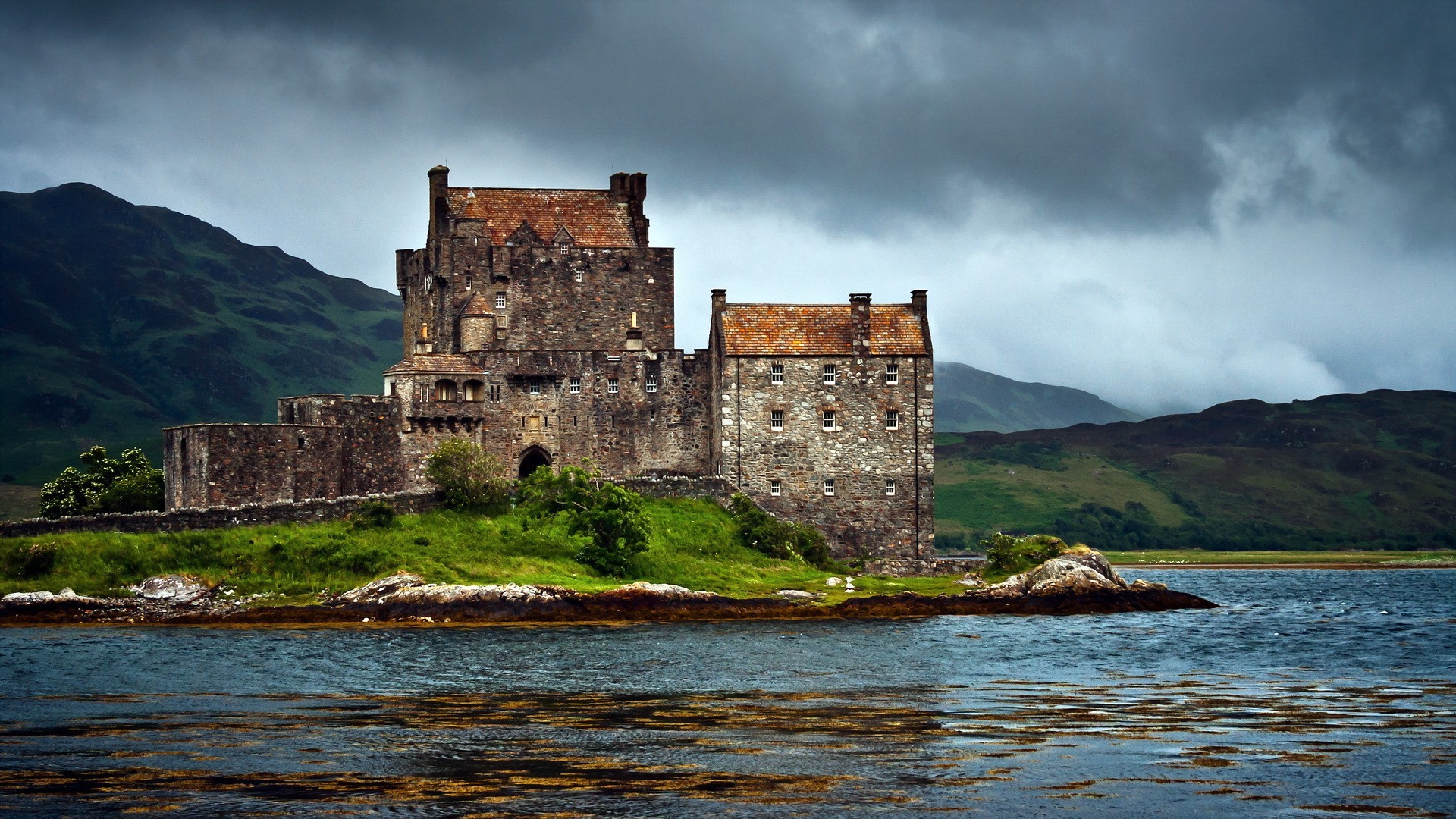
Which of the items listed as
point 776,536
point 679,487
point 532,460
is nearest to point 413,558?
point 679,487

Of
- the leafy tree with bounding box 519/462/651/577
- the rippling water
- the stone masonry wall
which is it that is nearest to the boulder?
the rippling water

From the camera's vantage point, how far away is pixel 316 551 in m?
59.4

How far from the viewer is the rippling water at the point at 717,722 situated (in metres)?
23.0

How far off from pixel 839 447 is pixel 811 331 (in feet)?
19.4

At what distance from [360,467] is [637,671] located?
3114 cm

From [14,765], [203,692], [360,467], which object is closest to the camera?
[14,765]

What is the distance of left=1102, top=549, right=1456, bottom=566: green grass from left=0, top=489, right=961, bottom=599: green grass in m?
102

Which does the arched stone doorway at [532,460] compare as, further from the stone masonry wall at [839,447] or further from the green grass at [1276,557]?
the green grass at [1276,557]

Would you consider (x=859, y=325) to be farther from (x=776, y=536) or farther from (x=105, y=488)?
(x=105, y=488)

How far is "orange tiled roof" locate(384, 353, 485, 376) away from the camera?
→ 7094 centimetres

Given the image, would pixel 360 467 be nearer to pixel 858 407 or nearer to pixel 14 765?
pixel 858 407

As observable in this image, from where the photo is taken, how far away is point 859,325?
242ft

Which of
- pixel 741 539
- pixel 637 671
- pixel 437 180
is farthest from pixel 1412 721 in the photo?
pixel 437 180

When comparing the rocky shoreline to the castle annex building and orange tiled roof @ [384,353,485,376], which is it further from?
orange tiled roof @ [384,353,485,376]
